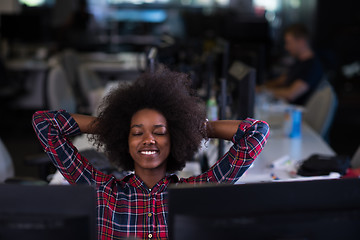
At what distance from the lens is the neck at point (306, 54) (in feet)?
13.1

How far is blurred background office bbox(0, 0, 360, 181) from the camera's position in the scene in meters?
4.64

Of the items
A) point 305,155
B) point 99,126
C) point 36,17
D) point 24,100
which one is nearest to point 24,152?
point 24,100

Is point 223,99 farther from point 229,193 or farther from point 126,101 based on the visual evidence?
point 229,193

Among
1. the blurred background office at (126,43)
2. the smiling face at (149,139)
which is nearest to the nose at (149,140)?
the smiling face at (149,139)

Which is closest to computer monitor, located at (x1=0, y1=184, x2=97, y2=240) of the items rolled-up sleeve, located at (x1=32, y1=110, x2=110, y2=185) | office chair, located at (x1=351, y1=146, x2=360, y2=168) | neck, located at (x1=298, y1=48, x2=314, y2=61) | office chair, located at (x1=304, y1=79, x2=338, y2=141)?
rolled-up sleeve, located at (x1=32, y1=110, x2=110, y2=185)

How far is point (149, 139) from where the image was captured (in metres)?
1.37

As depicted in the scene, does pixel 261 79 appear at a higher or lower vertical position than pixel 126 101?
lower

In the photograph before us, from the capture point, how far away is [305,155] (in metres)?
2.49

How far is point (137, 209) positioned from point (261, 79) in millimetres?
2353

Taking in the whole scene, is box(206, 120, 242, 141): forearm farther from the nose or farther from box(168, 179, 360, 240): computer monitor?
box(168, 179, 360, 240): computer monitor

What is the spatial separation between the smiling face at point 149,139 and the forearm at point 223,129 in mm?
194

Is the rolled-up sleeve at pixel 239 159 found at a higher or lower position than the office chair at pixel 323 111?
higher

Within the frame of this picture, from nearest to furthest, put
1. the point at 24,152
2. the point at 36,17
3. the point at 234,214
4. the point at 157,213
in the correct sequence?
the point at 234,214, the point at 157,213, the point at 24,152, the point at 36,17

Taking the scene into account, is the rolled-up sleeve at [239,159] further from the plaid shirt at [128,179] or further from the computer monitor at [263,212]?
the computer monitor at [263,212]
